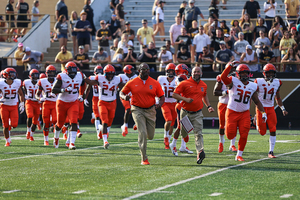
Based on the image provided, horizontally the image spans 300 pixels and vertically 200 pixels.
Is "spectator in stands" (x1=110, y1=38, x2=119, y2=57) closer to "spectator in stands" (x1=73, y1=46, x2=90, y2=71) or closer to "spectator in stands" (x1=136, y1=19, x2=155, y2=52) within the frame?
"spectator in stands" (x1=136, y1=19, x2=155, y2=52)

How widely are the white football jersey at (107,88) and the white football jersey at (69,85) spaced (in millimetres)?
1006

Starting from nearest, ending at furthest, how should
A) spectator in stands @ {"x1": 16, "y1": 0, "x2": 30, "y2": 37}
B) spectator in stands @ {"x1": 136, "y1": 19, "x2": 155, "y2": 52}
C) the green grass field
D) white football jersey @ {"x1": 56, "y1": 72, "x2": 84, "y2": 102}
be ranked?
the green grass field, white football jersey @ {"x1": 56, "y1": 72, "x2": 84, "y2": 102}, spectator in stands @ {"x1": 136, "y1": 19, "x2": 155, "y2": 52}, spectator in stands @ {"x1": 16, "y1": 0, "x2": 30, "y2": 37}

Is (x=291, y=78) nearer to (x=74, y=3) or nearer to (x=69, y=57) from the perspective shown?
(x=69, y=57)

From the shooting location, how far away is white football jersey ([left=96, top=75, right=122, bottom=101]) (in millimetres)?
13242

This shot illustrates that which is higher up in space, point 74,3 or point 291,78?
point 74,3

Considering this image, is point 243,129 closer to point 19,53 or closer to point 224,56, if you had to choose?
point 224,56

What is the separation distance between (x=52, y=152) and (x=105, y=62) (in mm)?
8571

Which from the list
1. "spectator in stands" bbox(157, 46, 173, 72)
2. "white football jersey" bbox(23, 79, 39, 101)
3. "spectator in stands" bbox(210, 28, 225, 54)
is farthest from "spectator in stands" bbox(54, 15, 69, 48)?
"white football jersey" bbox(23, 79, 39, 101)

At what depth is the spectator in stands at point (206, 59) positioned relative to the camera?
19.2m

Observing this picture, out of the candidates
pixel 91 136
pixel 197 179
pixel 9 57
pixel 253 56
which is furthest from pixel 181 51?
pixel 197 179

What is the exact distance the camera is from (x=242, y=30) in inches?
798

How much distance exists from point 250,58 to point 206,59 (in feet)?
5.47

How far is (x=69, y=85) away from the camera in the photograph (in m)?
12.2

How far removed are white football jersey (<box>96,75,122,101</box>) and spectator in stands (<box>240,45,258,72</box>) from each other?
22.2ft
